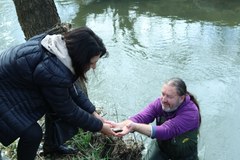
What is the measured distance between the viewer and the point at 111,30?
26.5 feet

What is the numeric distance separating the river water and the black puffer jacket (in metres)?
0.64

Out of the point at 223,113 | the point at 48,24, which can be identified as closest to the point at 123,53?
the point at 223,113

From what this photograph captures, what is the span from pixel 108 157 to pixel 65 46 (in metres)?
1.47

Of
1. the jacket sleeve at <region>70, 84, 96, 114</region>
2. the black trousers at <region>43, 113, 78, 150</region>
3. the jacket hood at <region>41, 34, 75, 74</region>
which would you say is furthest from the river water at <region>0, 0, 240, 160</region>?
the jacket hood at <region>41, 34, 75, 74</region>

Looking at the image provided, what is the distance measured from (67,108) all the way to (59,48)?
1.44 feet

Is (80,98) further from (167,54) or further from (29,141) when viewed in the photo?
(167,54)

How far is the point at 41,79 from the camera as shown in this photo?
2359mm

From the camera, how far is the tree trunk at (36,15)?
3.57 metres

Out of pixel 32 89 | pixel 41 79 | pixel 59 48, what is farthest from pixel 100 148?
pixel 59 48

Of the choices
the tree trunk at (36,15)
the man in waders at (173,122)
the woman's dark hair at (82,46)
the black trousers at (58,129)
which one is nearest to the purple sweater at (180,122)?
the man in waders at (173,122)

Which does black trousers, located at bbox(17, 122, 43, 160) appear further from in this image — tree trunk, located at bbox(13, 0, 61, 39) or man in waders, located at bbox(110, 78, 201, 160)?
tree trunk, located at bbox(13, 0, 61, 39)

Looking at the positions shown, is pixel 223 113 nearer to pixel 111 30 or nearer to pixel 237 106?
pixel 237 106

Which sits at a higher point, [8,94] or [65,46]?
[65,46]

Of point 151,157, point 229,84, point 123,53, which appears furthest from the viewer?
point 123,53
